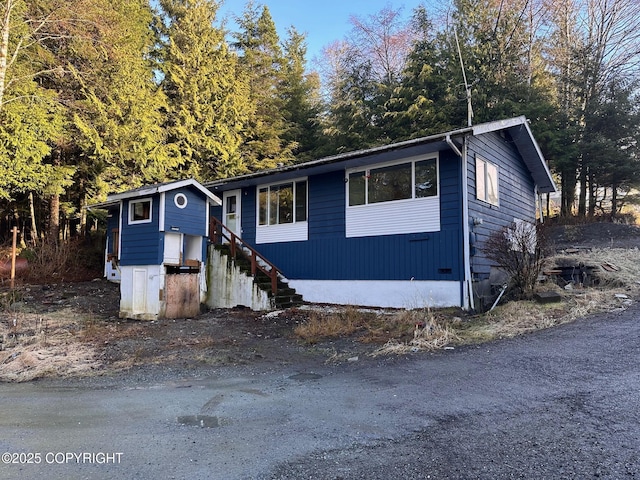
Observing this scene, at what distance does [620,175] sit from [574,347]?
17552 mm

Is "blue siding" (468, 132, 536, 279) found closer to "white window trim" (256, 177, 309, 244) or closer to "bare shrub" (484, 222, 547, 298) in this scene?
"bare shrub" (484, 222, 547, 298)

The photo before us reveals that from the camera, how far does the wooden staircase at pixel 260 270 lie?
11.2 meters

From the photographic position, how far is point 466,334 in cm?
672

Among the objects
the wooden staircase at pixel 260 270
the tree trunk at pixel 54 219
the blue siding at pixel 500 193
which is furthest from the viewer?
the tree trunk at pixel 54 219

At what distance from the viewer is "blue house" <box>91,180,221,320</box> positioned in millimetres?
10188

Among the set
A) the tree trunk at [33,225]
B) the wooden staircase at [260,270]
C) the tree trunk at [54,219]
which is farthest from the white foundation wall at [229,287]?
the tree trunk at [33,225]

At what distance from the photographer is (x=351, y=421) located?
3.39 metres

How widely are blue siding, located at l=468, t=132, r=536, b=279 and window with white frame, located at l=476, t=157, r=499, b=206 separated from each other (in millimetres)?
151

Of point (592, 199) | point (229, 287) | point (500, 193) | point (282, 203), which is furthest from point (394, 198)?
point (592, 199)

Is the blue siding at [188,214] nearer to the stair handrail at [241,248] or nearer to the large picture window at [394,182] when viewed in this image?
the stair handrail at [241,248]

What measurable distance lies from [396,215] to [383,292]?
201 cm

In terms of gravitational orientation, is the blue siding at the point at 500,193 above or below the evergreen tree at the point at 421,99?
below

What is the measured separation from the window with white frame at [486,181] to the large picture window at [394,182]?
4.12 feet

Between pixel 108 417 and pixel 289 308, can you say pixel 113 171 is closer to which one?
pixel 289 308
